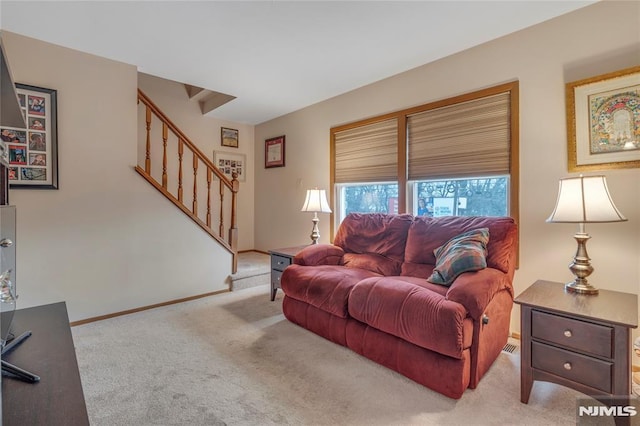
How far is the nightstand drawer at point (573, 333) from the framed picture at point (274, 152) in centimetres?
372

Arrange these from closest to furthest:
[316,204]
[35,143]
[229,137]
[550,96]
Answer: [550,96], [35,143], [316,204], [229,137]

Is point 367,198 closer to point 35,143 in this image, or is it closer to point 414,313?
point 414,313

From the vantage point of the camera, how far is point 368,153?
3496 millimetres

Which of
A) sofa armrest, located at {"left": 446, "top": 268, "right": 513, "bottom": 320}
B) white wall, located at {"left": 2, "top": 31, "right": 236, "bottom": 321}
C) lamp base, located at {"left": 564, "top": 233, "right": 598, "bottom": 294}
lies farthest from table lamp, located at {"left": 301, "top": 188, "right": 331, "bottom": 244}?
lamp base, located at {"left": 564, "top": 233, "right": 598, "bottom": 294}

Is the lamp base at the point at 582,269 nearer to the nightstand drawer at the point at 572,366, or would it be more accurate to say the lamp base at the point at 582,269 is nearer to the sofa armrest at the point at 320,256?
the nightstand drawer at the point at 572,366

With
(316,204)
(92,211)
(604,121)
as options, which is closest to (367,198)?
(316,204)

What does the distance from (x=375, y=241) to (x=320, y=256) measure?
54cm

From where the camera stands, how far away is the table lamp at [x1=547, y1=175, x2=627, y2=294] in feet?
5.51

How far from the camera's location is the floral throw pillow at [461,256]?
1.97 m

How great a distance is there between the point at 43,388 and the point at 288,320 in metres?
1.91

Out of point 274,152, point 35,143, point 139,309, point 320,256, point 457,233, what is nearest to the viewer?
point 457,233

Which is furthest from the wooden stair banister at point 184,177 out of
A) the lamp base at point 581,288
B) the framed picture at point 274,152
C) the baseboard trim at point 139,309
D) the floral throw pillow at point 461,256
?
the lamp base at point 581,288

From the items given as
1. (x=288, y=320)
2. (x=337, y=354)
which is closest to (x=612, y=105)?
(x=337, y=354)

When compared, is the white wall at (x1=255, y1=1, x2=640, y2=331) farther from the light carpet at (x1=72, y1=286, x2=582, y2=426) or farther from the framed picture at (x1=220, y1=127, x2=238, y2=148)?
the framed picture at (x1=220, y1=127, x2=238, y2=148)
